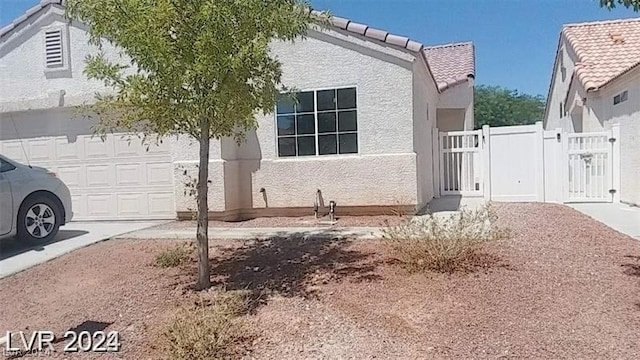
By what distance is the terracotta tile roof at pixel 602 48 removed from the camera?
45.9ft

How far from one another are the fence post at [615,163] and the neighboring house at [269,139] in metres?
4.48

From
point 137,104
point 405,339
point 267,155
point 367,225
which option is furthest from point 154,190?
point 405,339

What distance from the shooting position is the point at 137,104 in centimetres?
553

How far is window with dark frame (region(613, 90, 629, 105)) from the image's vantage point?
450 inches

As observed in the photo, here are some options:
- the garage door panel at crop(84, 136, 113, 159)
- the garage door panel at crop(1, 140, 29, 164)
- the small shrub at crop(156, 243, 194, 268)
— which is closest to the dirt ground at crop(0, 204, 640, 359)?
the small shrub at crop(156, 243, 194, 268)

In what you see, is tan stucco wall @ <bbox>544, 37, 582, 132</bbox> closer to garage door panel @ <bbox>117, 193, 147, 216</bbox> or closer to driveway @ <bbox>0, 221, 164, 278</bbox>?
garage door panel @ <bbox>117, 193, 147, 216</bbox>

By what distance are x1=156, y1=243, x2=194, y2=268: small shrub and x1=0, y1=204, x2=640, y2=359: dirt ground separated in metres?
0.14

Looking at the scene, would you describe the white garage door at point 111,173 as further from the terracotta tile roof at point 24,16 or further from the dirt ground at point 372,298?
the dirt ground at point 372,298

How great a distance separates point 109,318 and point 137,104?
2.44 metres

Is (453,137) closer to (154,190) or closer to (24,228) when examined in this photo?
(154,190)

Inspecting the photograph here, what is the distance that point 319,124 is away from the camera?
424 inches

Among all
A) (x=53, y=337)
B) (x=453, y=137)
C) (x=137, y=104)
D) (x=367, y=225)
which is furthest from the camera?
(x=453, y=137)

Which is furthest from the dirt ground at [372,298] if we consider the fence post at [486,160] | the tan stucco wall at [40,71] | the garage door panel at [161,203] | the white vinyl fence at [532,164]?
the tan stucco wall at [40,71]

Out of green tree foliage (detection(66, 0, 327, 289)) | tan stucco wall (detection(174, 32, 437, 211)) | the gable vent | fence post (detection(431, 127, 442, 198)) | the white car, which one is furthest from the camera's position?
fence post (detection(431, 127, 442, 198))
